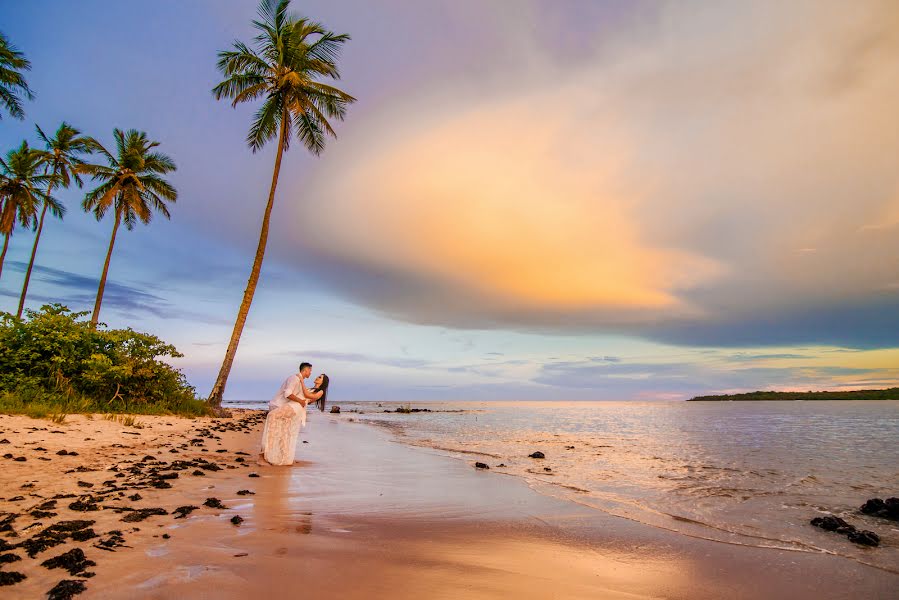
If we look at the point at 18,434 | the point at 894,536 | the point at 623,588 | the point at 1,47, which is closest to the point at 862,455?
the point at 894,536

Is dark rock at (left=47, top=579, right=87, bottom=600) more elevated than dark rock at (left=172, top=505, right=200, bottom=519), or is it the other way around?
dark rock at (left=47, top=579, right=87, bottom=600)

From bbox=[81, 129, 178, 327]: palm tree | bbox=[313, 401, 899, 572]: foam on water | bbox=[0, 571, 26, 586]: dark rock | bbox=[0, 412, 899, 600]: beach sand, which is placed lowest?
bbox=[313, 401, 899, 572]: foam on water

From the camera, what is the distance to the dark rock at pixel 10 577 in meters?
2.80

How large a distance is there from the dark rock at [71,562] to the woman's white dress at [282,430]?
231 inches

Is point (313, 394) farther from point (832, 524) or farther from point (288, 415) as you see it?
point (832, 524)

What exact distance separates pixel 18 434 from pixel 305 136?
18610mm

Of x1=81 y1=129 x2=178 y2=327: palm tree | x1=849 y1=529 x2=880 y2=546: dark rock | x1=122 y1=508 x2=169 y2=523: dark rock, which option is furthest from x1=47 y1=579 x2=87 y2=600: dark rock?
x1=81 y1=129 x2=178 y2=327: palm tree

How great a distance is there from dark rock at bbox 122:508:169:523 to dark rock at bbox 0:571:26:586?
1530 millimetres

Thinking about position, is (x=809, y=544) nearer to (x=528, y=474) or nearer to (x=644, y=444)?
(x=528, y=474)

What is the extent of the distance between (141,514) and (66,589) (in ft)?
6.71

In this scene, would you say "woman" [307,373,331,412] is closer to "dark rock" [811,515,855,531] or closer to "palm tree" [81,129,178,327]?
"dark rock" [811,515,855,531]

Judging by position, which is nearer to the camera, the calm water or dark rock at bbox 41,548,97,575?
dark rock at bbox 41,548,97,575

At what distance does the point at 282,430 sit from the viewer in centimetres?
917

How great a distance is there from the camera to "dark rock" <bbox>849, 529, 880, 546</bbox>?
5.49 metres
